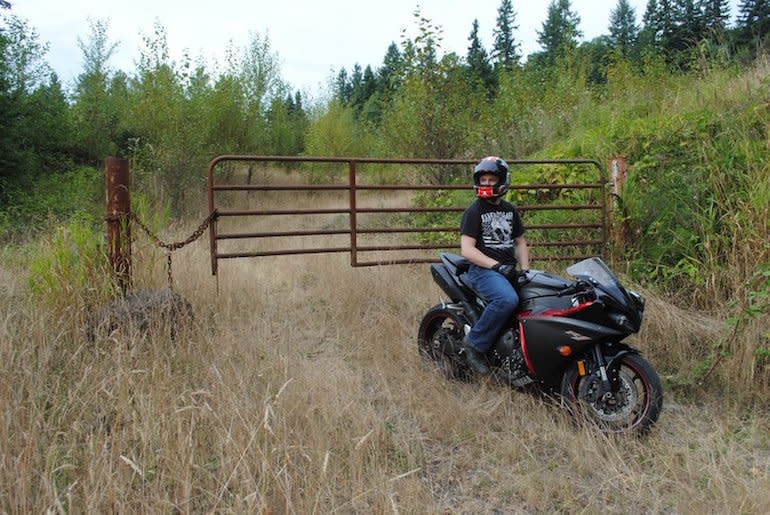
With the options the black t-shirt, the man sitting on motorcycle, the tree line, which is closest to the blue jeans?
the man sitting on motorcycle

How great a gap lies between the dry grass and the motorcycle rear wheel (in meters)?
0.13

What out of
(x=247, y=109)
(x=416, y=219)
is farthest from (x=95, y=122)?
(x=416, y=219)

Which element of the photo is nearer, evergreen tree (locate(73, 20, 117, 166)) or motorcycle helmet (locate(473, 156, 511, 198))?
motorcycle helmet (locate(473, 156, 511, 198))

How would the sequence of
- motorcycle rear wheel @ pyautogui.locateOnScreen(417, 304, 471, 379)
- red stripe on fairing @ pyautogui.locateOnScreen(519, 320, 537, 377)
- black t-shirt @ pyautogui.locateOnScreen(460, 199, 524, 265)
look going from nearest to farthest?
1. red stripe on fairing @ pyautogui.locateOnScreen(519, 320, 537, 377)
2. black t-shirt @ pyautogui.locateOnScreen(460, 199, 524, 265)
3. motorcycle rear wheel @ pyautogui.locateOnScreen(417, 304, 471, 379)

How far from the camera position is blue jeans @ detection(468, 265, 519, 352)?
396 centimetres

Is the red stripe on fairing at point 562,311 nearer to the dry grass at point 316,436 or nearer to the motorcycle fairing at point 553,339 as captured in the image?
the motorcycle fairing at point 553,339

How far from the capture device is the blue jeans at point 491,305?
3.96 meters

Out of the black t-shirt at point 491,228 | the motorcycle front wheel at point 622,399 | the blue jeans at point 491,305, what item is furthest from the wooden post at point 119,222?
the motorcycle front wheel at point 622,399

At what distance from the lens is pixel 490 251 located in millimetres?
4375

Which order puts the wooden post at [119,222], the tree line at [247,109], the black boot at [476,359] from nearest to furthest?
1. the black boot at [476,359]
2. the wooden post at [119,222]
3. the tree line at [247,109]

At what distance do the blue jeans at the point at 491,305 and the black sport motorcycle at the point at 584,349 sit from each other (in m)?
0.08

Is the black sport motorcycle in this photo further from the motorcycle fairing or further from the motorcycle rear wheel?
the motorcycle rear wheel

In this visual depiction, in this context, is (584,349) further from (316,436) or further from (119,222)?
(119,222)

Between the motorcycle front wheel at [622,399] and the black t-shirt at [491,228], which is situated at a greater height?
the black t-shirt at [491,228]
